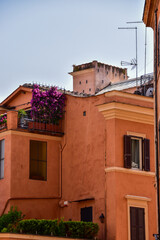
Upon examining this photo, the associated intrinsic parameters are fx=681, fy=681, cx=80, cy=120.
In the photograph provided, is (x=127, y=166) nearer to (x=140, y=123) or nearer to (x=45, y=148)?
(x=140, y=123)

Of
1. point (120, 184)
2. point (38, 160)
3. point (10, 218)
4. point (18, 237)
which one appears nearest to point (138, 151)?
point (120, 184)

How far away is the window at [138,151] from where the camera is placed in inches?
1194

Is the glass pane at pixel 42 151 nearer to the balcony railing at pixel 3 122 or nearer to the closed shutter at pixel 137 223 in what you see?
the balcony railing at pixel 3 122

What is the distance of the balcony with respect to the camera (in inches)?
1245

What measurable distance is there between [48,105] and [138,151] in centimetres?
529

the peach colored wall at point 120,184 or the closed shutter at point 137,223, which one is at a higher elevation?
the peach colored wall at point 120,184

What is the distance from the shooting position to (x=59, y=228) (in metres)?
28.5

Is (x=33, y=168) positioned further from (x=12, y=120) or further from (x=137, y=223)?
(x=137, y=223)

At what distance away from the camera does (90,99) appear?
31.8 metres

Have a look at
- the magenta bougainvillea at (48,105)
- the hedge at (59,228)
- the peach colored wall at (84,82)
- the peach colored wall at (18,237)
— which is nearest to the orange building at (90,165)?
the magenta bougainvillea at (48,105)

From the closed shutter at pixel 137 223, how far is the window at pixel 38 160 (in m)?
4.85

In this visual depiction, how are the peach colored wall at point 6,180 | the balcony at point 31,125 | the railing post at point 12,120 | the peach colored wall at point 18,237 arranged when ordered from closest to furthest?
1. the peach colored wall at point 18,237
2. the peach colored wall at point 6,180
3. the railing post at point 12,120
4. the balcony at point 31,125

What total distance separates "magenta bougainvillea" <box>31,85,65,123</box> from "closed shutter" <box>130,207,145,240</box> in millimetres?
6322

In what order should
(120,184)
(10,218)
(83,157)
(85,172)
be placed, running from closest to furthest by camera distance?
(10,218)
(120,184)
(85,172)
(83,157)
